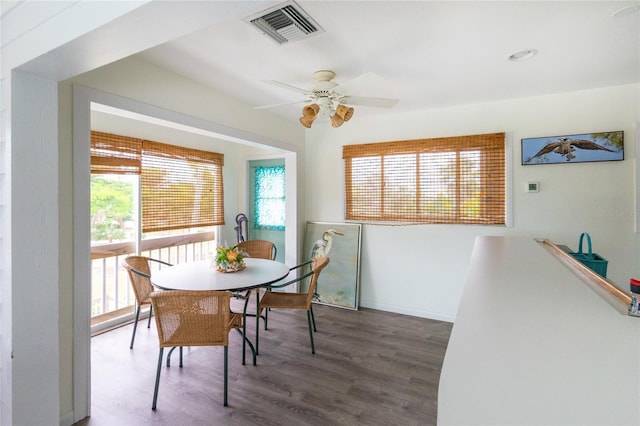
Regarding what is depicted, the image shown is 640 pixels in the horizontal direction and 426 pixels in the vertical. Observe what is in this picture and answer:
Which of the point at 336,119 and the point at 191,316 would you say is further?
the point at 336,119

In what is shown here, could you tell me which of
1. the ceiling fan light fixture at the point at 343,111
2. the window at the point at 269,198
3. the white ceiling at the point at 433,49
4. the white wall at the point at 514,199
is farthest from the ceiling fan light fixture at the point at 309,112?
the window at the point at 269,198

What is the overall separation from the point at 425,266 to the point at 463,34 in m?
2.51

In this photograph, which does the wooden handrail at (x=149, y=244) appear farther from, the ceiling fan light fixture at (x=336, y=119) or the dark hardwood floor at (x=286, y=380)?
the ceiling fan light fixture at (x=336, y=119)

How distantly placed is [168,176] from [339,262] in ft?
8.00

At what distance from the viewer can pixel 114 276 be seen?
3.63 m

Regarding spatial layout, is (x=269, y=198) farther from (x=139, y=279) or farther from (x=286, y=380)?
(x=286, y=380)

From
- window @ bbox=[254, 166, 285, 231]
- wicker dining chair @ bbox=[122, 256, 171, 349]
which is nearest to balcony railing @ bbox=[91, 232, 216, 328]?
wicker dining chair @ bbox=[122, 256, 171, 349]

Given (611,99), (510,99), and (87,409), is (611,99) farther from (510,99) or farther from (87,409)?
(87,409)

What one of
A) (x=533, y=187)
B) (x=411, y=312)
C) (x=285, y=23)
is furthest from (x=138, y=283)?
(x=533, y=187)

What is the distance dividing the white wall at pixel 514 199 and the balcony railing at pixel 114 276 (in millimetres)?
2012

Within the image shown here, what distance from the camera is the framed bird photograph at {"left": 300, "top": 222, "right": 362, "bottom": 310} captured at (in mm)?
4035

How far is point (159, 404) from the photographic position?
2.12 meters

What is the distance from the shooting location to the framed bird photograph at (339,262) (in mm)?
4035

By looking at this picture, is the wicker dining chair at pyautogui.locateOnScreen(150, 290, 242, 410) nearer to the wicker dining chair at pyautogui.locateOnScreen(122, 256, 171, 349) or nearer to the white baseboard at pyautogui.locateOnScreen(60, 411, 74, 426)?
the white baseboard at pyautogui.locateOnScreen(60, 411, 74, 426)
